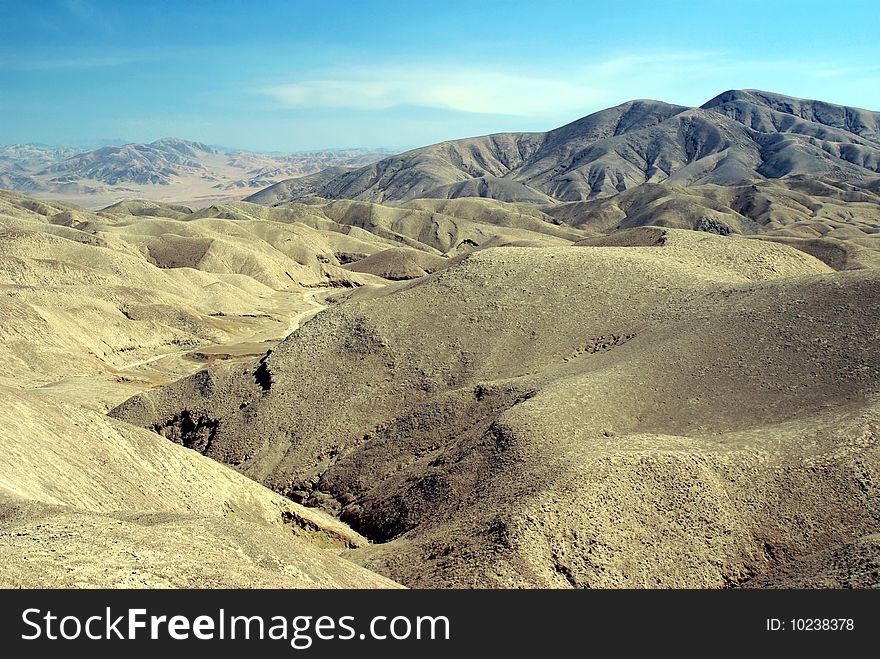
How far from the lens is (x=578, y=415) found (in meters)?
25.3

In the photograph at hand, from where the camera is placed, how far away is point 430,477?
80.8 feet

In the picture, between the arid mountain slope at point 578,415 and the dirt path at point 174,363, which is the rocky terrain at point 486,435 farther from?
the dirt path at point 174,363

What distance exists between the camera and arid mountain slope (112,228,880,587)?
18766mm

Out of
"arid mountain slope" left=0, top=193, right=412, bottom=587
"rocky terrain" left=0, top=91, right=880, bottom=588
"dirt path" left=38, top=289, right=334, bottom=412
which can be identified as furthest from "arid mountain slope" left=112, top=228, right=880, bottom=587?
"dirt path" left=38, top=289, right=334, bottom=412

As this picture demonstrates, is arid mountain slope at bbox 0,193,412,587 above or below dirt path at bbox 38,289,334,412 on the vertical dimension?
above

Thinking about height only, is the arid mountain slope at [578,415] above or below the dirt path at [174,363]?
above

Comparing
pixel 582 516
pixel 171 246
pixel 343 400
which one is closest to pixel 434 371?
pixel 343 400

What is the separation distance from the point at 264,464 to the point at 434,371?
9.37 m

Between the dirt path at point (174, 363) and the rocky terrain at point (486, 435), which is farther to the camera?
the dirt path at point (174, 363)

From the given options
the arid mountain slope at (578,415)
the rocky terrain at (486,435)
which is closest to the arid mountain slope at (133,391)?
the rocky terrain at (486,435)

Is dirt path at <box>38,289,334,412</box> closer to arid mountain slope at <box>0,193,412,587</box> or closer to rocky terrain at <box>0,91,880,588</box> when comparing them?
arid mountain slope at <box>0,193,412,587</box>

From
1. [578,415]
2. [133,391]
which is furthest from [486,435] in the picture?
[133,391]

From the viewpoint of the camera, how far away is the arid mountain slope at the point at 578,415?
18.8 metres

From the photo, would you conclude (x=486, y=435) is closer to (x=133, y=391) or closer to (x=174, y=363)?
(x=133, y=391)
